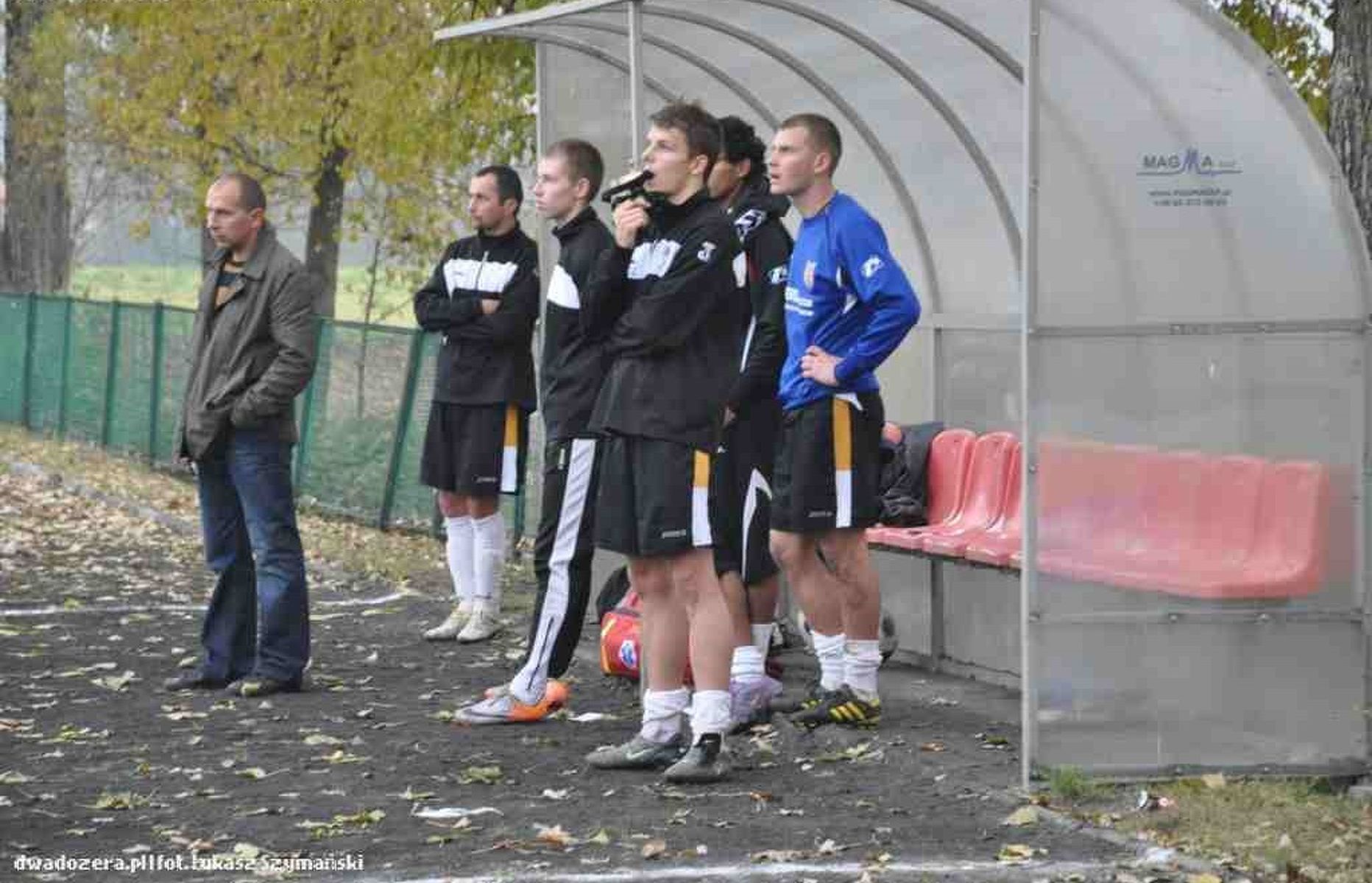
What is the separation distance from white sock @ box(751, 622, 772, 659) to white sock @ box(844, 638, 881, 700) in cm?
42

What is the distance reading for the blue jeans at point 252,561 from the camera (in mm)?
10195

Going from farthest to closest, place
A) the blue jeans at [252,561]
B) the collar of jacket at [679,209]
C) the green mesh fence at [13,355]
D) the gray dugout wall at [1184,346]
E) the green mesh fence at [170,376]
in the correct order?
the green mesh fence at [13,355]
the green mesh fence at [170,376]
the blue jeans at [252,561]
the collar of jacket at [679,209]
the gray dugout wall at [1184,346]

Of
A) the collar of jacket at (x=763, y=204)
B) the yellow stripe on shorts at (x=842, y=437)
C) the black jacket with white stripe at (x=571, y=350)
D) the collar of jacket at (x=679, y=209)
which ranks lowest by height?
the yellow stripe on shorts at (x=842, y=437)

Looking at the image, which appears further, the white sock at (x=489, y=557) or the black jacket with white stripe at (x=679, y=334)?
the white sock at (x=489, y=557)

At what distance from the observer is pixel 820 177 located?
8.98 metres

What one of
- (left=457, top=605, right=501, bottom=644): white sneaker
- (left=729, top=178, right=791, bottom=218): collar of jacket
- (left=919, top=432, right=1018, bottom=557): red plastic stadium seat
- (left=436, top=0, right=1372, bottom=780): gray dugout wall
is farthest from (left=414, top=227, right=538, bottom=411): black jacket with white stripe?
(left=436, top=0, right=1372, bottom=780): gray dugout wall

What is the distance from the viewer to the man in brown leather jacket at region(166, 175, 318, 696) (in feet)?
33.1

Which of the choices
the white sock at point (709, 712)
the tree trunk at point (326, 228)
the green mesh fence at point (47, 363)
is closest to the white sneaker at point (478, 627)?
the white sock at point (709, 712)

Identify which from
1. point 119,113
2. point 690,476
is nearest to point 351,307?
point 119,113

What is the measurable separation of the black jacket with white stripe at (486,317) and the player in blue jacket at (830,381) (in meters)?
2.48

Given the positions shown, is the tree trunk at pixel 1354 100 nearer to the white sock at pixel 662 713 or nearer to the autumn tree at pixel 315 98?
the white sock at pixel 662 713

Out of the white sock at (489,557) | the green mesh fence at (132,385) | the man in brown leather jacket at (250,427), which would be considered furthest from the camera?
the green mesh fence at (132,385)

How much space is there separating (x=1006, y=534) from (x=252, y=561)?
2.99 meters

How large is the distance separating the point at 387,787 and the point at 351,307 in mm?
48009
